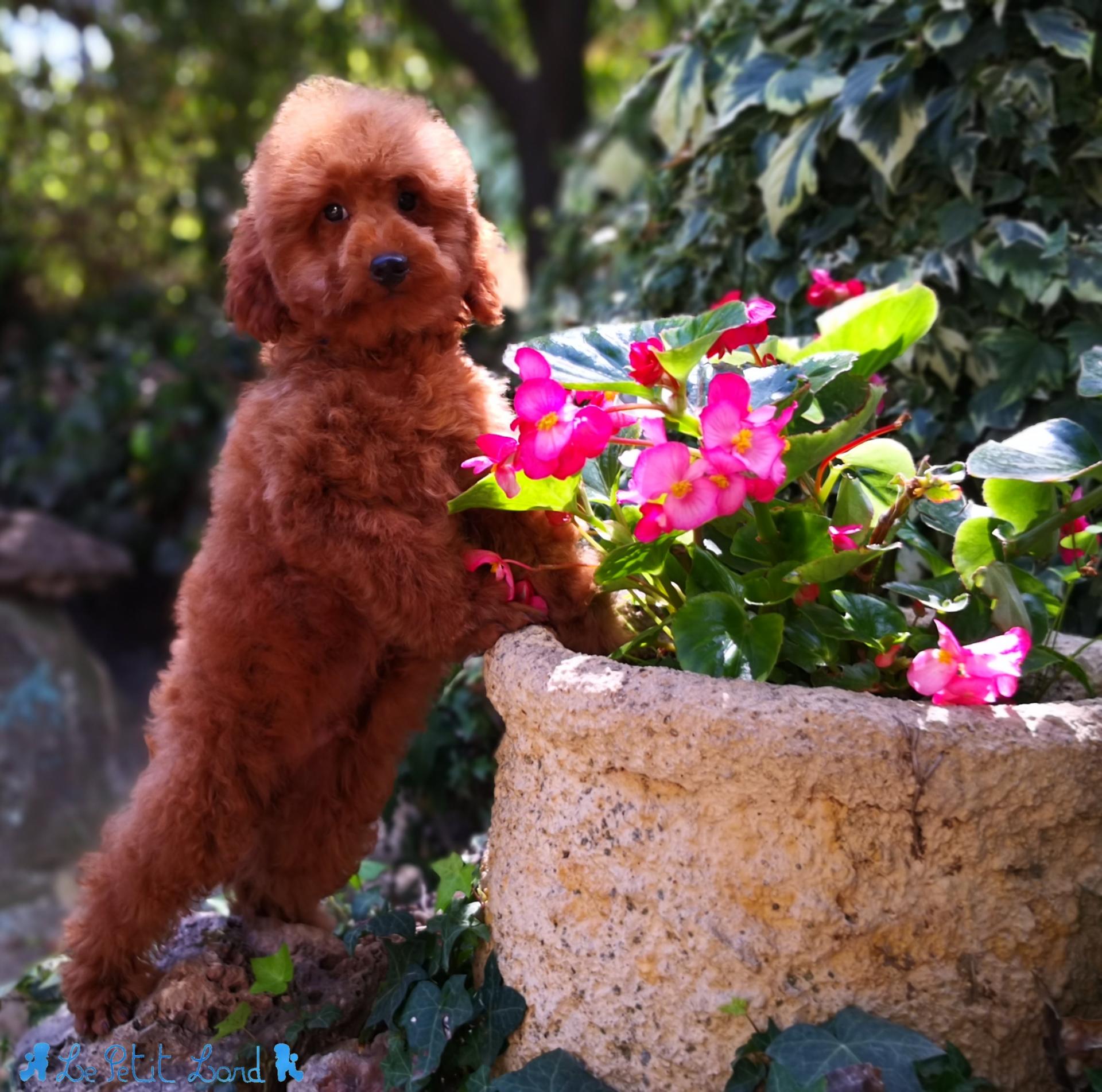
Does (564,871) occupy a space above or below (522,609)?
below

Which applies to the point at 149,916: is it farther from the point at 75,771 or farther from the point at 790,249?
the point at 75,771

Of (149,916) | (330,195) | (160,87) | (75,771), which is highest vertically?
(160,87)

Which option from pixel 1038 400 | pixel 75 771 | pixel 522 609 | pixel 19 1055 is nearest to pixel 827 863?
pixel 522 609

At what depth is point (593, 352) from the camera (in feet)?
5.67

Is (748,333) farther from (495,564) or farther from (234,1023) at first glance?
(234,1023)

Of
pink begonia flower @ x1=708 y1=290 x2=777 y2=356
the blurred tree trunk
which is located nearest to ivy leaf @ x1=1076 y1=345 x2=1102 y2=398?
pink begonia flower @ x1=708 y1=290 x2=777 y2=356

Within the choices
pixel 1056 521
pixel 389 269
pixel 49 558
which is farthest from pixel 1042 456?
pixel 49 558

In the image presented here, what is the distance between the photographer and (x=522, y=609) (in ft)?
5.59

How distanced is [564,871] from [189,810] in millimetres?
587

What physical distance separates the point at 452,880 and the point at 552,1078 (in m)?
0.42

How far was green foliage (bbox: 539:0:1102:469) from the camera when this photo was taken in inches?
88.8

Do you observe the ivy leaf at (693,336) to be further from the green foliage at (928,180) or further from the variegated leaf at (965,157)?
the variegated leaf at (965,157)

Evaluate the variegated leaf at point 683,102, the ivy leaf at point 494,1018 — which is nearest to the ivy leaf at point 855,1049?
the ivy leaf at point 494,1018

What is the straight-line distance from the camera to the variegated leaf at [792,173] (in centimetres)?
242
